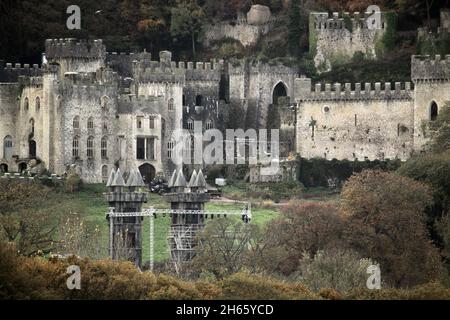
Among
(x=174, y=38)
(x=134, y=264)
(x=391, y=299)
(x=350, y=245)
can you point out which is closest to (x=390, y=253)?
(x=350, y=245)

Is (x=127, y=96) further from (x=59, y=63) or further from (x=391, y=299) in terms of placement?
(x=391, y=299)

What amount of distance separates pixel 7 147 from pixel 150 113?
704cm

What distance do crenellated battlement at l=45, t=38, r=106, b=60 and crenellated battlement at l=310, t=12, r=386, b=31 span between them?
11008 millimetres

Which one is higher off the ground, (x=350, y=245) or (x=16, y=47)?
(x=16, y=47)

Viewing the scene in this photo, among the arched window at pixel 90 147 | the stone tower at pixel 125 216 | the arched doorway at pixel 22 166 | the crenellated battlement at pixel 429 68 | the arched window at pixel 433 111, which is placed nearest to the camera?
the stone tower at pixel 125 216

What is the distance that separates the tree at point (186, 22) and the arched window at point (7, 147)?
39.5 ft

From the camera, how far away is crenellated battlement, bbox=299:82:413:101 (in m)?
139

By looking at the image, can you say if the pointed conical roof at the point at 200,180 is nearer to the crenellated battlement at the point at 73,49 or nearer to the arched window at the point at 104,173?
the arched window at the point at 104,173

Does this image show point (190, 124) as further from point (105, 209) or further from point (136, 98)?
point (105, 209)

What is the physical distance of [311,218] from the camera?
122812 mm

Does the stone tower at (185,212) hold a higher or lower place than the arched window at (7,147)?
lower

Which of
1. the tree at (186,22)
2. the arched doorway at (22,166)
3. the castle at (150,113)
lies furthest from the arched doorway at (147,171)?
the tree at (186,22)

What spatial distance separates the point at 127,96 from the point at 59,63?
3.88 m

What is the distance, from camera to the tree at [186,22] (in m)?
146
